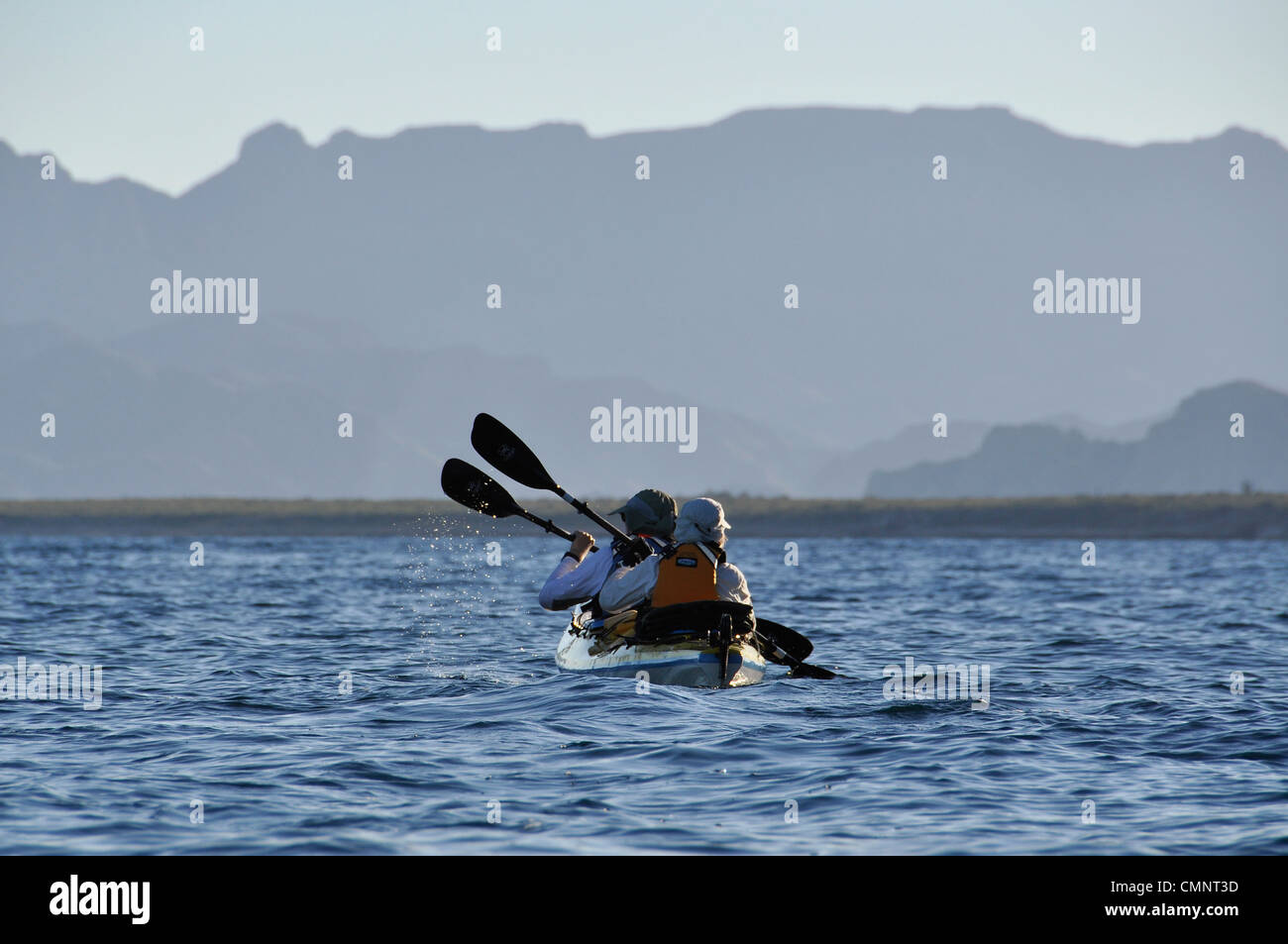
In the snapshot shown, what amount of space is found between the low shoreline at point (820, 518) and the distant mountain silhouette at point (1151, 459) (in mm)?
46938

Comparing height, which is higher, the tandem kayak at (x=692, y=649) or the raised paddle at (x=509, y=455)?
the raised paddle at (x=509, y=455)

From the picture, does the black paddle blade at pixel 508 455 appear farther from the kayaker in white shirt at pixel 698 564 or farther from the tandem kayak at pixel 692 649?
the kayaker in white shirt at pixel 698 564

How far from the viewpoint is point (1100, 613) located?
25000 millimetres

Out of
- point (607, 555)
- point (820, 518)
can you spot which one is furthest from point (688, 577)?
point (820, 518)

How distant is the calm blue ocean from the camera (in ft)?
26.6

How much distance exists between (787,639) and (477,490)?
4.45 meters

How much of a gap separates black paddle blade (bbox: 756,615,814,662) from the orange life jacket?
6.36 feet

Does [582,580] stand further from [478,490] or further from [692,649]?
[478,490]

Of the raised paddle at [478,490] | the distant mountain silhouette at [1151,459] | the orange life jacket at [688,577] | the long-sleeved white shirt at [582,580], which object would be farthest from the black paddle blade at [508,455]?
the distant mountain silhouette at [1151,459]

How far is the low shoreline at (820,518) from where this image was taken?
74125 millimetres

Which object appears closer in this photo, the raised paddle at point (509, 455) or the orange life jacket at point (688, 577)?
the orange life jacket at point (688, 577)
